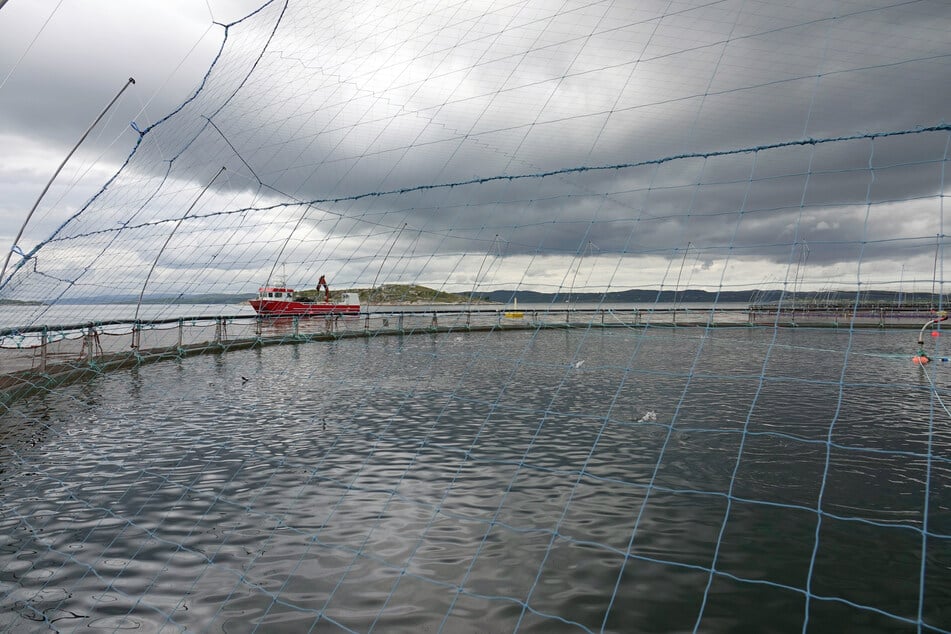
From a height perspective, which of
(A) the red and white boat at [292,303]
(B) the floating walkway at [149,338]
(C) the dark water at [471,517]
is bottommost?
(C) the dark water at [471,517]

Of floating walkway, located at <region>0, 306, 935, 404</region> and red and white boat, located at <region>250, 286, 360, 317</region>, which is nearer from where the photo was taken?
floating walkway, located at <region>0, 306, 935, 404</region>

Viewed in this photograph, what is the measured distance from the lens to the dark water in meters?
3.33

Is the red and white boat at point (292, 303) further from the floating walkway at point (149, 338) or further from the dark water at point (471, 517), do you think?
the dark water at point (471, 517)

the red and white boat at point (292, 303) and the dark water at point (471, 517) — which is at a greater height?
the red and white boat at point (292, 303)

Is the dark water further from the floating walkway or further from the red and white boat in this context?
the red and white boat

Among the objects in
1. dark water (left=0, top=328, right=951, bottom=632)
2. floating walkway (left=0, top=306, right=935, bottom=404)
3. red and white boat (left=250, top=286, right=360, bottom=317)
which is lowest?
dark water (left=0, top=328, right=951, bottom=632)

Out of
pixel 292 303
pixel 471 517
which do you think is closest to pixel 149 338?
pixel 471 517

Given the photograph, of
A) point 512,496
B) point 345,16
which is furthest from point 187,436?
point 345,16

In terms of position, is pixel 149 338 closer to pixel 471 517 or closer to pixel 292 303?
pixel 471 517

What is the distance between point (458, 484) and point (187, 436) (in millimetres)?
4213

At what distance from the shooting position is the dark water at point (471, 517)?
10.9 ft

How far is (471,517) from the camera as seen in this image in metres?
4.64

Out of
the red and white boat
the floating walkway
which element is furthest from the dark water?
the red and white boat

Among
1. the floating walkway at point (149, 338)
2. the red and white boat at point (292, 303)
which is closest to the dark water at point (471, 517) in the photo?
the floating walkway at point (149, 338)
